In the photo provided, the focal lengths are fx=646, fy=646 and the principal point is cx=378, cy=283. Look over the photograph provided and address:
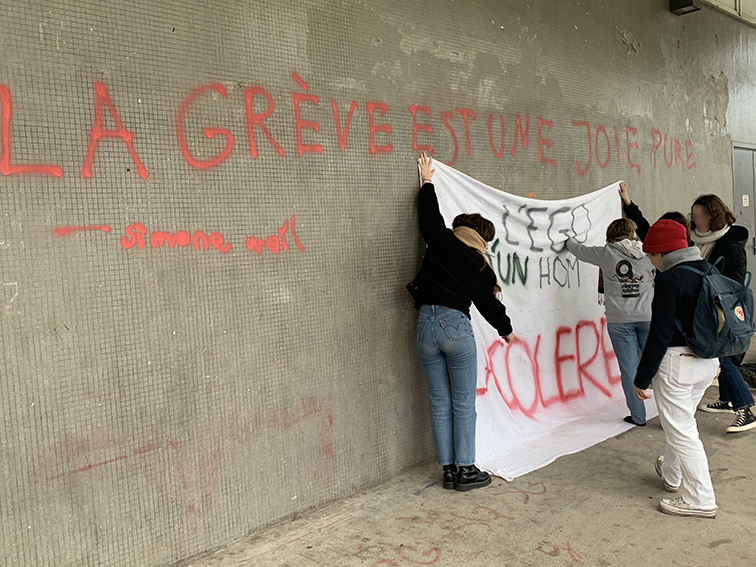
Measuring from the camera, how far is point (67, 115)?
8.57 feet

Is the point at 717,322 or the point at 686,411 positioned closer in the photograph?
the point at 717,322

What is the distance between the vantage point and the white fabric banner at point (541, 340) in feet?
13.6

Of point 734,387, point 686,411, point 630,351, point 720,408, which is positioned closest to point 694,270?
point 686,411

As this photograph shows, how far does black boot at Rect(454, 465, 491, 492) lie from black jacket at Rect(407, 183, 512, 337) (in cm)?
91

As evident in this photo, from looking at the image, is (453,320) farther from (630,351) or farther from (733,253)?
(733,253)

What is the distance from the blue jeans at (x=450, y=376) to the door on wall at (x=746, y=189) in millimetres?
5082

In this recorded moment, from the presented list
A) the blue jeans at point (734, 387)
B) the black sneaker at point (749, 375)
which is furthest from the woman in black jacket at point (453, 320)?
the black sneaker at point (749, 375)

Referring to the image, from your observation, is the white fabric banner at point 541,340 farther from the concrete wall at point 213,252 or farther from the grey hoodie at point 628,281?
the grey hoodie at point 628,281

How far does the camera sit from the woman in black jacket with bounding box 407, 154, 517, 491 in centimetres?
359

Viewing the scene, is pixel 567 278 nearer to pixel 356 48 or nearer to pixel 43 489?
pixel 356 48

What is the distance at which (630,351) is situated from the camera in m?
4.59

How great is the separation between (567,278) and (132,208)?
3320 mm

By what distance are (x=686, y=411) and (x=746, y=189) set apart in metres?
5.35

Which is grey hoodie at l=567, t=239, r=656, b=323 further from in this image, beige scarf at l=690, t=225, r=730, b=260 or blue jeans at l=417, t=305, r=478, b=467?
blue jeans at l=417, t=305, r=478, b=467
